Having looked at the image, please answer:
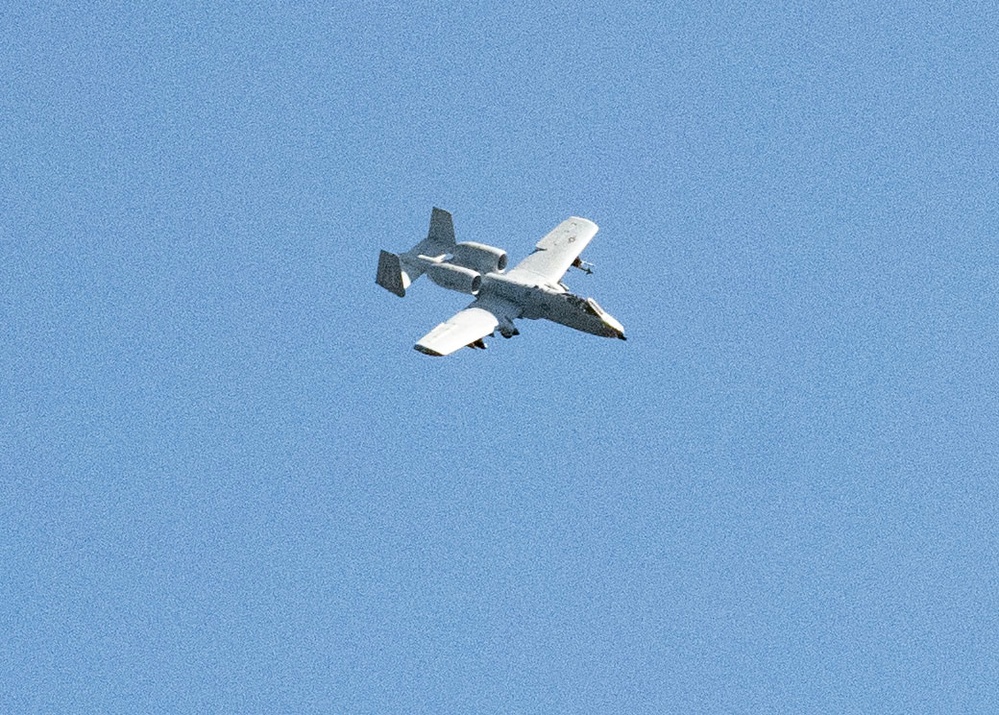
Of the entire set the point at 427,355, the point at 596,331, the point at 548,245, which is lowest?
the point at 427,355

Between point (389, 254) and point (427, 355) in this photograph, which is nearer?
point (427, 355)

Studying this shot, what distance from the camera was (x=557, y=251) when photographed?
69.2 meters

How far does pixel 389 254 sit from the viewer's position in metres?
66.9

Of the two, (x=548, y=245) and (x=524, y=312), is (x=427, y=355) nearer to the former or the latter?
(x=524, y=312)

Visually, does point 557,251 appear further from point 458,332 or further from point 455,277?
point 458,332

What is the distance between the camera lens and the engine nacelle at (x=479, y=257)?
222 feet

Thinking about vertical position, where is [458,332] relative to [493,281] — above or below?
below

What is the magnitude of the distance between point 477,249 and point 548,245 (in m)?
3.67

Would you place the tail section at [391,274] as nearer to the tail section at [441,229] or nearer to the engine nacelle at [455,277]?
the engine nacelle at [455,277]

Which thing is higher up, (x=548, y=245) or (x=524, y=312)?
(x=548, y=245)

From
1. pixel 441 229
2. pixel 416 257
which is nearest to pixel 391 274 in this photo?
pixel 416 257

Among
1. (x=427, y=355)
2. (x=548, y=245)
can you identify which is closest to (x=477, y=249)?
(x=548, y=245)

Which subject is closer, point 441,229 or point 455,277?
point 455,277

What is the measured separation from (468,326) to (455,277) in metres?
4.65
